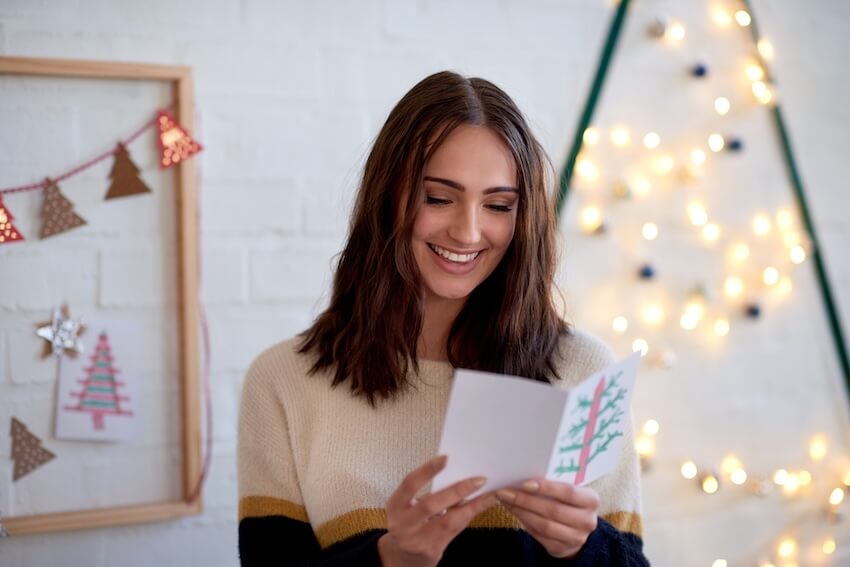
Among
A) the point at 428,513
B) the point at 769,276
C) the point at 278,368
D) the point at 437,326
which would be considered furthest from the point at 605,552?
the point at 769,276

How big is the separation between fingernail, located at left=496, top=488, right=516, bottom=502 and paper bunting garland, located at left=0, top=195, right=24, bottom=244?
→ 878 millimetres

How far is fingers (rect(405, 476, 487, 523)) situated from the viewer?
91 cm

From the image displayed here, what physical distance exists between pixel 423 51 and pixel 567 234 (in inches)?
18.0

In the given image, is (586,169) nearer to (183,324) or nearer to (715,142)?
(715,142)

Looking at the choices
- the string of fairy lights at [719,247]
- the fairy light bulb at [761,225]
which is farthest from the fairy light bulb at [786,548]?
the fairy light bulb at [761,225]

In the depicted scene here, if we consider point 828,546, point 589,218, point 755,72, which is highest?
point 755,72

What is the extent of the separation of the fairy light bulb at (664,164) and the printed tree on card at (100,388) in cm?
113

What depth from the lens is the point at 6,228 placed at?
1.38 meters

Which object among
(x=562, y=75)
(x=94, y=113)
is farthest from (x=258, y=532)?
(x=562, y=75)

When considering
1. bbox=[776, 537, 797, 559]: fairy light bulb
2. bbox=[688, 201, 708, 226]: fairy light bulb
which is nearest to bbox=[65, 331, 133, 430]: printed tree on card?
bbox=[688, 201, 708, 226]: fairy light bulb

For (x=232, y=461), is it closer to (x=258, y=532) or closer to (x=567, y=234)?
(x=258, y=532)

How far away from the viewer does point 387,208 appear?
48.1 inches

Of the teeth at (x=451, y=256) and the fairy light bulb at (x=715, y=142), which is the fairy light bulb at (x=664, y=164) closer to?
the fairy light bulb at (x=715, y=142)

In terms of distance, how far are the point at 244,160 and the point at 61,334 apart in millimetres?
408
